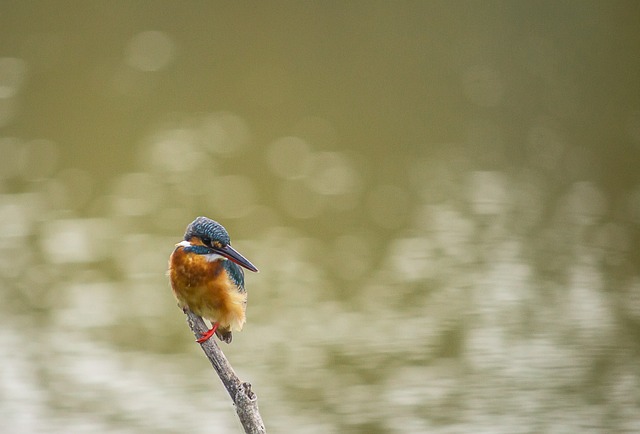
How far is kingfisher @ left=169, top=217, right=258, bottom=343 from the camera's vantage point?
2.41 meters

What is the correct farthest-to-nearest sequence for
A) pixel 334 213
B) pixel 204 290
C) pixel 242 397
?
pixel 334 213 → pixel 204 290 → pixel 242 397

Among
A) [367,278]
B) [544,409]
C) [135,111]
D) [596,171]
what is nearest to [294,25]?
[135,111]

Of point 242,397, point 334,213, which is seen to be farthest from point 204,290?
point 334,213

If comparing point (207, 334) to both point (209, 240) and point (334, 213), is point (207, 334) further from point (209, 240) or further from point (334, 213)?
point (334, 213)

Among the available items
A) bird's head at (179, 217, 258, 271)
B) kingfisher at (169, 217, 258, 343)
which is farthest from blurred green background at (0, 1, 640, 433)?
bird's head at (179, 217, 258, 271)

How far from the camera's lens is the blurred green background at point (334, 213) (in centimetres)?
452

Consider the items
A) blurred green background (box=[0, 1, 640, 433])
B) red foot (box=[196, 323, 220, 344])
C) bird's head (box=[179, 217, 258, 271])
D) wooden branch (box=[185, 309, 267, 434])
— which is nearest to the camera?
wooden branch (box=[185, 309, 267, 434])

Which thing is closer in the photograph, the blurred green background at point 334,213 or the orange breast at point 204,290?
the orange breast at point 204,290

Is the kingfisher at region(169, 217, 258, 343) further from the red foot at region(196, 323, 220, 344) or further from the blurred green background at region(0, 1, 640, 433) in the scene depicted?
the blurred green background at region(0, 1, 640, 433)

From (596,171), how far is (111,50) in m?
4.48

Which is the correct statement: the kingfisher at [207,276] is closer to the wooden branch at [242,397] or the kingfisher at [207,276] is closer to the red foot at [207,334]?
the red foot at [207,334]

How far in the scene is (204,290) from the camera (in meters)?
2.46

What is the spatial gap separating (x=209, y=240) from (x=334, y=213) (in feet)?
11.8

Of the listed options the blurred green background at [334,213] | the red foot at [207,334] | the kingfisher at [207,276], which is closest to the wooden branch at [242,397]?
the red foot at [207,334]
